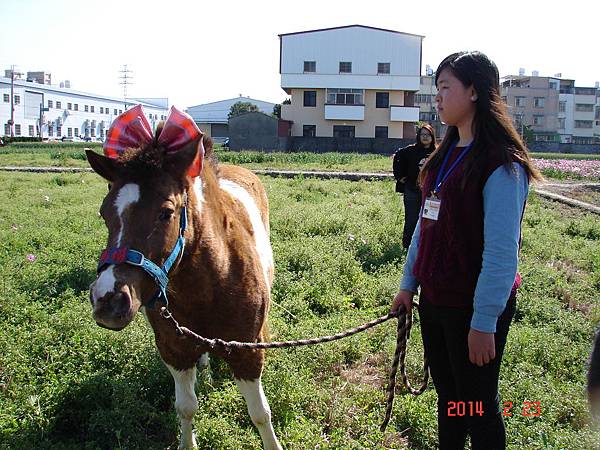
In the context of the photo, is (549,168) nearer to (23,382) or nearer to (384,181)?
(384,181)

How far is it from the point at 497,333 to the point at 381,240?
556 cm

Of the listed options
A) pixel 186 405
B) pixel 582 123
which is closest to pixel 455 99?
pixel 186 405

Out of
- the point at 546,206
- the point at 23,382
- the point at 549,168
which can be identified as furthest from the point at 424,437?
the point at 549,168

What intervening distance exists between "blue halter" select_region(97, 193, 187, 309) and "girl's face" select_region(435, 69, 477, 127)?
129 cm

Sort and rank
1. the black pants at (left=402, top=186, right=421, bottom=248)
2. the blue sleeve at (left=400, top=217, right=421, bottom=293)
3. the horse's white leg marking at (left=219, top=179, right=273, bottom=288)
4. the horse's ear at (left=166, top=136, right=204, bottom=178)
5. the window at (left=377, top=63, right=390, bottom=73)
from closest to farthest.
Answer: the horse's ear at (left=166, top=136, right=204, bottom=178) < the blue sleeve at (left=400, top=217, right=421, bottom=293) < the horse's white leg marking at (left=219, top=179, right=273, bottom=288) < the black pants at (left=402, top=186, right=421, bottom=248) < the window at (left=377, top=63, right=390, bottom=73)

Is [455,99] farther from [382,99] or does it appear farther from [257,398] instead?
[382,99]

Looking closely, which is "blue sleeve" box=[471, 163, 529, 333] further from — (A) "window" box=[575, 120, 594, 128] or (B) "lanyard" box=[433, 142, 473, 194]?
(A) "window" box=[575, 120, 594, 128]

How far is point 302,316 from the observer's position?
195 inches

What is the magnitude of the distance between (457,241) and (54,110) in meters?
81.5

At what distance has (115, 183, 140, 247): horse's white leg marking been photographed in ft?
7.34

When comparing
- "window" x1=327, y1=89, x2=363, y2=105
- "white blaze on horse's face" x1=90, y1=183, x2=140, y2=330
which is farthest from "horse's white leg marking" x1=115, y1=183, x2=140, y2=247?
"window" x1=327, y1=89, x2=363, y2=105

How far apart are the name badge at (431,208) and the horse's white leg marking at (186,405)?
1.81 meters

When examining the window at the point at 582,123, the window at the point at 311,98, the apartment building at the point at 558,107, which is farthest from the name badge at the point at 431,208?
the window at the point at 582,123

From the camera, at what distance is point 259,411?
3098 millimetres
